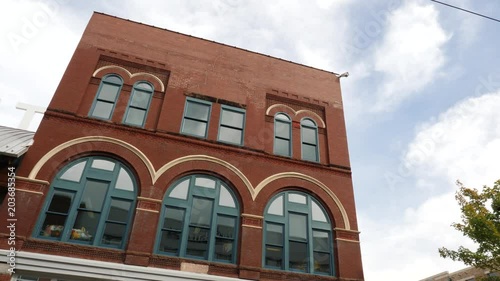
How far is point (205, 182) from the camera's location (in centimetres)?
1248

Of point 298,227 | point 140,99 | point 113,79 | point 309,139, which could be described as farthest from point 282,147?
point 113,79

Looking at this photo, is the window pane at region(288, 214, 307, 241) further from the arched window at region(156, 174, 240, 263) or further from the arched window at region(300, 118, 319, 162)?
the arched window at region(300, 118, 319, 162)

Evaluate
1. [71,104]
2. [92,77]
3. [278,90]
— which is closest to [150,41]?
[92,77]

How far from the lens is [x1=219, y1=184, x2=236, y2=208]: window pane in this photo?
12.3m

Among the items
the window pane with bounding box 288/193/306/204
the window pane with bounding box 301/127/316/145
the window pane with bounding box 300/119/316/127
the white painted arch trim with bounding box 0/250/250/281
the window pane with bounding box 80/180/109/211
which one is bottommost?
the white painted arch trim with bounding box 0/250/250/281

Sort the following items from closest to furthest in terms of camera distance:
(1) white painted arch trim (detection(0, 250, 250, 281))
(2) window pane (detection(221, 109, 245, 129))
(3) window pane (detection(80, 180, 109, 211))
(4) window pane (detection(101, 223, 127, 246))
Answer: (1) white painted arch trim (detection(0, 250, 250, 281)) < (4) window pane (detection(101, 223, 127, 246)) < (3) window pane (detection(80, 180, 109, 211)) < (2) window pane (detection(221, 109, 245, 129))

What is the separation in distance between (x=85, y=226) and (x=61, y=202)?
1.14 meters

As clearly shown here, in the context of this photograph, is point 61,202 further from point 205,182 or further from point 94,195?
point 205,182

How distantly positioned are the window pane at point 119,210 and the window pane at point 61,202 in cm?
128

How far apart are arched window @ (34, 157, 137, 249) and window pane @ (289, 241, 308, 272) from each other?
18.6 ft

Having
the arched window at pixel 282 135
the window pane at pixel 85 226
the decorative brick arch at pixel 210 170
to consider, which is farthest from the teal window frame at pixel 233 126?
the window pane at pixel 85 226

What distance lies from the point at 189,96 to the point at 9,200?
7281 millimetres

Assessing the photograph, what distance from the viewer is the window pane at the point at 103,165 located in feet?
38.3

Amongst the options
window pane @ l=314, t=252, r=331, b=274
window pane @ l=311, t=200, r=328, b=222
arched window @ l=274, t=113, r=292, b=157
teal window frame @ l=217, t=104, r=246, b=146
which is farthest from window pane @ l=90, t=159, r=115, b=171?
window pane @ l=314, t=252, r=331, b=274
